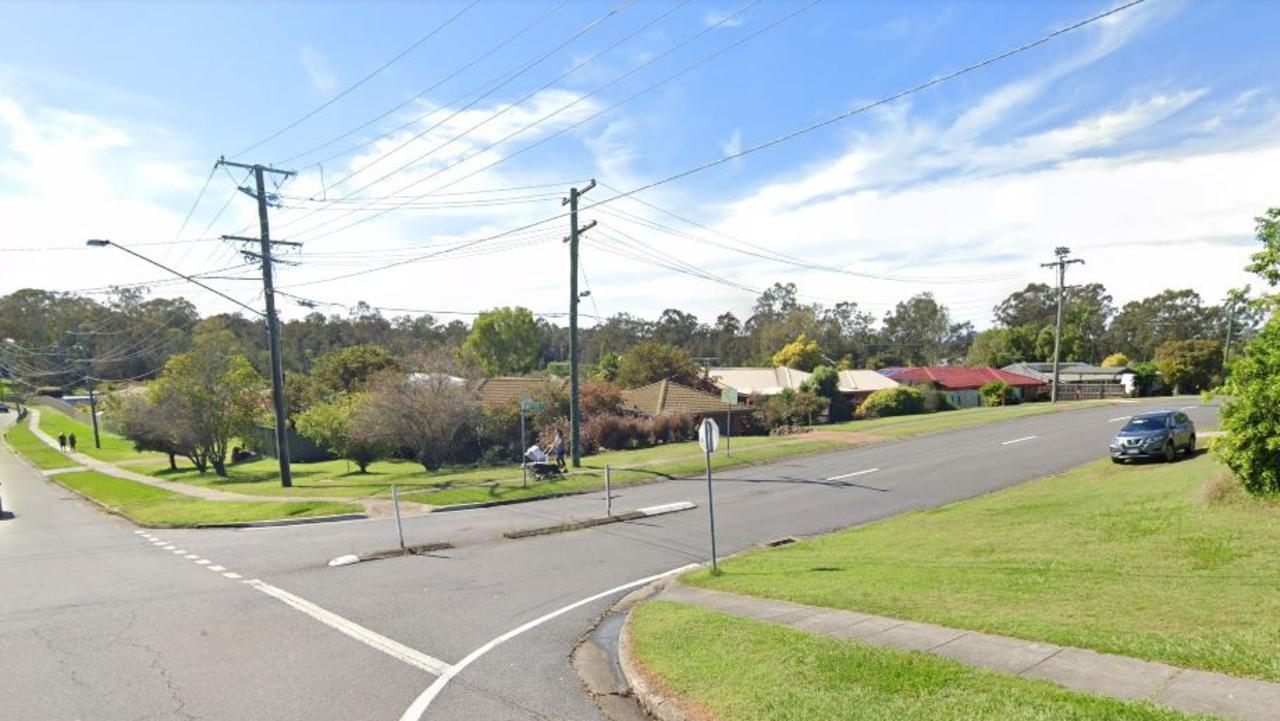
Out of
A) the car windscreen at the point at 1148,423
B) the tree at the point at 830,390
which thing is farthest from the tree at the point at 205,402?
the car windscreen at the point at 1148,423

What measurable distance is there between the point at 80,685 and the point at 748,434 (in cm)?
4146

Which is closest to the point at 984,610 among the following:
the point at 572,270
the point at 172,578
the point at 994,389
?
the point at 172,578

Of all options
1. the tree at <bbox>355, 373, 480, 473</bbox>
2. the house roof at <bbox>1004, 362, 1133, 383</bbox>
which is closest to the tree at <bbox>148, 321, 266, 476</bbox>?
the tree at <bbox>355, 373, 480, 473</bbox>

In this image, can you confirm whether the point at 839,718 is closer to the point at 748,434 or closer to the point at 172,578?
the point at 172,578

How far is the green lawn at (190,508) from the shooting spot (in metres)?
22.1

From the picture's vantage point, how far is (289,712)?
22.5 feet

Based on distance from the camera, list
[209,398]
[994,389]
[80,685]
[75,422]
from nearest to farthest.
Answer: [80,685] → [209,398] → [994,389] → [75,422]

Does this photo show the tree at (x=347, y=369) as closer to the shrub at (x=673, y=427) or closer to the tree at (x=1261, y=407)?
the shrub at (x=673, y=427)

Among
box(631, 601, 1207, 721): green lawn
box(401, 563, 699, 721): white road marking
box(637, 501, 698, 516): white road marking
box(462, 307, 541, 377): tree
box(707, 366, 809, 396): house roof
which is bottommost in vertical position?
box(637, 501, 698, 516): white road marking

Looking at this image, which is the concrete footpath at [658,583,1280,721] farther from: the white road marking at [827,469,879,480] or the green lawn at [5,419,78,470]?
the green lawn at [5,419,78,470]

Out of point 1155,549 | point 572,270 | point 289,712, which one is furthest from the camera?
point 572,270

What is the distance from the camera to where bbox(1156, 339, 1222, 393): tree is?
69812mm

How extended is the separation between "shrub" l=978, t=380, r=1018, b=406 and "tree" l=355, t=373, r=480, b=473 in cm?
4915

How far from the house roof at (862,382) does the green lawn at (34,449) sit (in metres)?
Answer: 58.5
